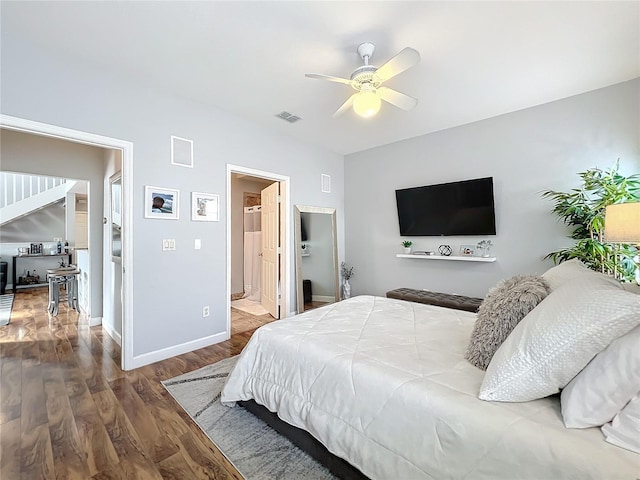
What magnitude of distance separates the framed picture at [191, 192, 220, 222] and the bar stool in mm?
3017

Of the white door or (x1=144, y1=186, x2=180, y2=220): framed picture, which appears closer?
(x1=144, y1=186, x2=180, y2=220): framed picture

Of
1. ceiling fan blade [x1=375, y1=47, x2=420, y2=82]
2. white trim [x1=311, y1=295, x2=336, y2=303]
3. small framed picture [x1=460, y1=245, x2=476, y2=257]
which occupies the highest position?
ceiling fan blade [x1=375, y1=47, x2=420, y2=82]

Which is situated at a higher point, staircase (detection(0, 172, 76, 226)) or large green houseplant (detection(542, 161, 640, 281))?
staircase (detection(0, 172, 76, 226))

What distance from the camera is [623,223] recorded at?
1665 millimetres

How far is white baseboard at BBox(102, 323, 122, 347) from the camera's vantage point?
327cm

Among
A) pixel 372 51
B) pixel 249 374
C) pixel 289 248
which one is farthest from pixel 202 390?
pixel 372 51

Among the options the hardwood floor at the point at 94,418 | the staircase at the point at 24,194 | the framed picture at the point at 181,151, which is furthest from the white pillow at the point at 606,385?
the staircase at the point at 24,194

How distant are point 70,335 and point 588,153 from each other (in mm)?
6329

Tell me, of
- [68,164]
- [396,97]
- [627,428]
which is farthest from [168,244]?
[627,428]

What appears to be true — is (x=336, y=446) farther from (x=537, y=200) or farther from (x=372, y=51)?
(x=537, y=200)

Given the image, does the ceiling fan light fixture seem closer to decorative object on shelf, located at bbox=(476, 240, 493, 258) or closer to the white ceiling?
the white ceiling

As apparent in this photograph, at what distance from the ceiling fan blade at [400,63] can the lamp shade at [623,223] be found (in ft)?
5.03

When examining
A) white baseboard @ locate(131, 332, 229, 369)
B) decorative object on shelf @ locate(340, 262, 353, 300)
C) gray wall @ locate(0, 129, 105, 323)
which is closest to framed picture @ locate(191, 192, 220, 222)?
white baseboard @ locate(131, 332, 229, 369)

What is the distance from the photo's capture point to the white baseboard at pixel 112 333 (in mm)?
3272
